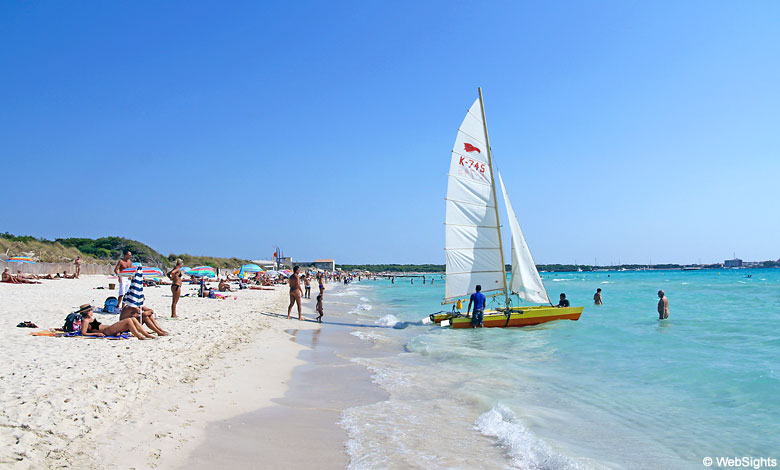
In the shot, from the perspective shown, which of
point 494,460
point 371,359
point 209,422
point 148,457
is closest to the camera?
point 148,457

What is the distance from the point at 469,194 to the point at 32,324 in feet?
38.0

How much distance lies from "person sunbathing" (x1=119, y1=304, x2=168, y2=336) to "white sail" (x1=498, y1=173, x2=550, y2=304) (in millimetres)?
10691

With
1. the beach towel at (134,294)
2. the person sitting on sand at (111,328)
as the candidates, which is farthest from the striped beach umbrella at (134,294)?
the person sitting on sand at (111,328)

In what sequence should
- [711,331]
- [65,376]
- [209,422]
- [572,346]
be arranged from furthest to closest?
[711,331], [572,346], [65,376], [209,422]

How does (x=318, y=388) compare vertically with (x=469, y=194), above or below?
below

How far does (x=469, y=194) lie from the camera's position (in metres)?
14.7

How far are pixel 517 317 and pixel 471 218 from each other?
345 cm

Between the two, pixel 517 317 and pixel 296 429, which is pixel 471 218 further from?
pixel 296 429

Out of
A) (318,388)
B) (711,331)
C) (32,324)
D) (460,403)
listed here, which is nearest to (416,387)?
(460,403)

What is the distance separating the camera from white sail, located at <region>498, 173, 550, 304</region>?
50.0ft

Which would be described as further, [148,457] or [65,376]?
[65,376]

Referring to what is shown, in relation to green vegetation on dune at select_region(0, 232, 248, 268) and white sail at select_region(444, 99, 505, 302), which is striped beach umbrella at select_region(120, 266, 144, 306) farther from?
green vegetation on dune at select_region(0, 232, 248, 268)

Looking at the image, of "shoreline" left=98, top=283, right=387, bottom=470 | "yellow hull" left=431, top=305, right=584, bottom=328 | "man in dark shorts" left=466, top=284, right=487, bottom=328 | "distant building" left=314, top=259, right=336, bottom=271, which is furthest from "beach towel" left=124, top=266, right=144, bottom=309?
"distant building" left=314, top=259, right=336, bottom=271

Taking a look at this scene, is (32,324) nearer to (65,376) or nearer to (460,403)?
(65,376)
